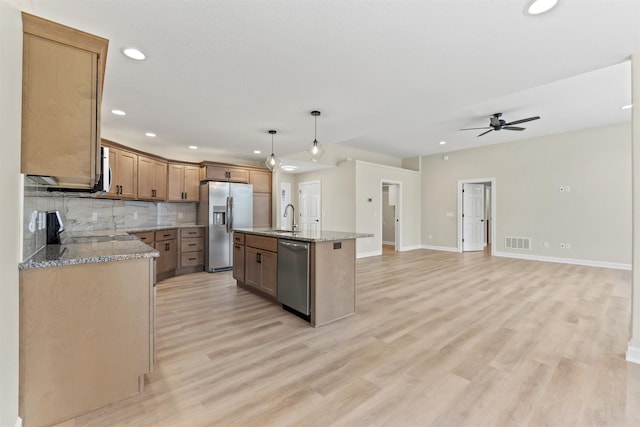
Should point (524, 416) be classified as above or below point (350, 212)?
below

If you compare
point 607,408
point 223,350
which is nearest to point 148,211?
point 223,350

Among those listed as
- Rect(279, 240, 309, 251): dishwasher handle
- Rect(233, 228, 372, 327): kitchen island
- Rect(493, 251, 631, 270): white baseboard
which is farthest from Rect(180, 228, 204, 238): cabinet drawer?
Rect(493, 251, 631, 270): white baseboard

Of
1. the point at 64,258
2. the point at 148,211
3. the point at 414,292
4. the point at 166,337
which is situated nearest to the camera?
the point at 64,258

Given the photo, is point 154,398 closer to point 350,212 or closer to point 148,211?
point 148,211

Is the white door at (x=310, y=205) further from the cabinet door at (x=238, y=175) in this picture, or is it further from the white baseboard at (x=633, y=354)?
the white baseboard at (x=633, y=354)

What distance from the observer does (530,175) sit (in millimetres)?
6633

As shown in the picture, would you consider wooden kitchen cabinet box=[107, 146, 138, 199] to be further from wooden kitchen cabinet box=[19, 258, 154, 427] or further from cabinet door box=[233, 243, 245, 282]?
wooden kitchen cabinet box=[19, 258, 154, 427]

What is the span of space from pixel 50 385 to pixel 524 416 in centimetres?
266

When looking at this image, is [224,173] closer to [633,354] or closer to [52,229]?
[52,229]

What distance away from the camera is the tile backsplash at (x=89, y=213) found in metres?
1.81

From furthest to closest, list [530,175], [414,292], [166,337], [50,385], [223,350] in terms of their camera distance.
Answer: [530,175] → [414,292] → [166,337] → [223,350] → [50,385]

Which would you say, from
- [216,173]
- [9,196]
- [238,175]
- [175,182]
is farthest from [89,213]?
[9,196]

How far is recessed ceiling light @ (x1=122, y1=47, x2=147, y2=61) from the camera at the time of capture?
2236mm

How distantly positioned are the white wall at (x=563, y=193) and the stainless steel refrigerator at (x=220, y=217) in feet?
19.5
